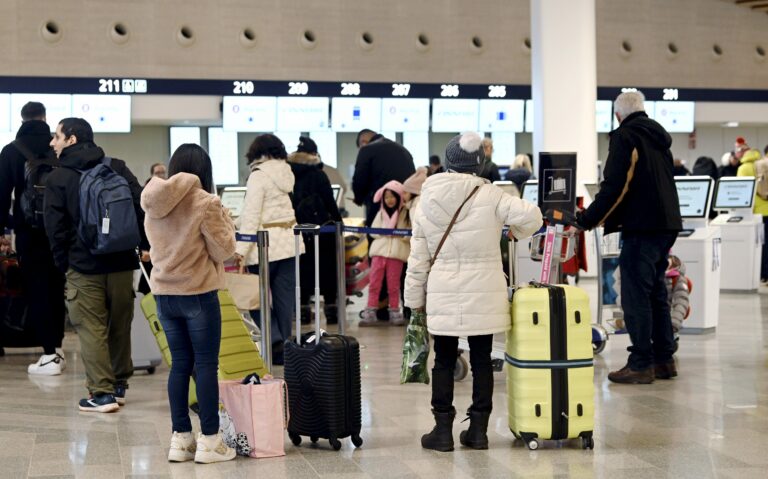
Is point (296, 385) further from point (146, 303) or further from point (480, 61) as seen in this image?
point (480, 61)

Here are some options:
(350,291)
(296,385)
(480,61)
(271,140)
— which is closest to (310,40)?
(480,61)

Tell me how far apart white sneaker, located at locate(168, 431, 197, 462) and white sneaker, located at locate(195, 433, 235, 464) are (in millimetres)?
74

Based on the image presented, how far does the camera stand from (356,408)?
560 cm

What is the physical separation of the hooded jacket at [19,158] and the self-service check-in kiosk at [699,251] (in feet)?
17.3

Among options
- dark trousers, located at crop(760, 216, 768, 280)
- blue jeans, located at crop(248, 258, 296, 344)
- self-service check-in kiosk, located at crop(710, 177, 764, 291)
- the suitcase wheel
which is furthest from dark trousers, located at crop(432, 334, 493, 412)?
dark trousers, located at crop(760, 216, 768, 280)

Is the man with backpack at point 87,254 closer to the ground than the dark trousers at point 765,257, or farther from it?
farther from it

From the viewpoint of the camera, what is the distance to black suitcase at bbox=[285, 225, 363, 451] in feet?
18.1

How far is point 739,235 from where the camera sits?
14.1 metres

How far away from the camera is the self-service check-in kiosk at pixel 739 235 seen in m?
14.0

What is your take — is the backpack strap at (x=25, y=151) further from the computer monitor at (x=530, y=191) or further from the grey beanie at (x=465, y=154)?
the computer monitor at (x=530, y=191)

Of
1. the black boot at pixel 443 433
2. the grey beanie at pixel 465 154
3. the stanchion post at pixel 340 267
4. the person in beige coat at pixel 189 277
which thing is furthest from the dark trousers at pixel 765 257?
the person in beige coat at pixel 189 277

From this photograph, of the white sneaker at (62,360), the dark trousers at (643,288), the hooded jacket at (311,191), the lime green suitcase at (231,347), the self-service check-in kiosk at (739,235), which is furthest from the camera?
the self-service check-in kiosk at (739,235)

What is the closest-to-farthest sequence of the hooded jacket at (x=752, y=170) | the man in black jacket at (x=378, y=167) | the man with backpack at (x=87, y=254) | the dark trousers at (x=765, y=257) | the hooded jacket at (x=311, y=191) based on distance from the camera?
the man with backpack at (x=87, y=254) → the hooded jacket at (x=311, y=191) → the man in black jacket at (x=378, y=167) → the hooded jacket at (x=752, y=170) → the dark trousers at (x=765, y=257)

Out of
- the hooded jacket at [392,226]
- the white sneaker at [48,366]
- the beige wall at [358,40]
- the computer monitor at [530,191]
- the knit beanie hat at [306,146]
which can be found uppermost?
the beige wall at [358,40]
